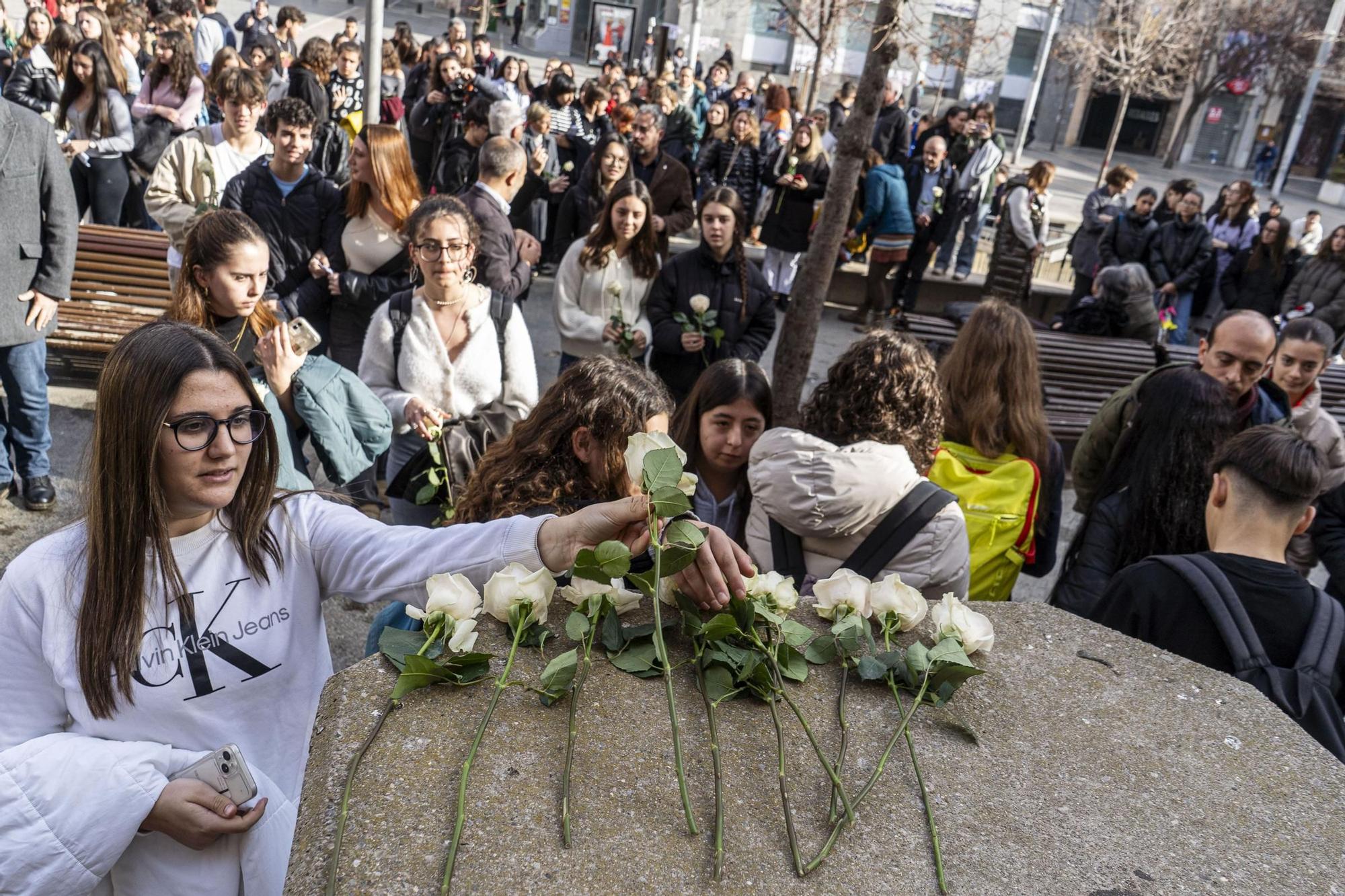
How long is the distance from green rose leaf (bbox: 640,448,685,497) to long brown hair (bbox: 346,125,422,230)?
152 inches

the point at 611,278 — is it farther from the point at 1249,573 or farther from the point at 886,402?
the point at 1249,573

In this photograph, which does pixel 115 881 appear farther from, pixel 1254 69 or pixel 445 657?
pixel 1254 69

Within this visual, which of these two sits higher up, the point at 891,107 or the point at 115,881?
the point at 891,107

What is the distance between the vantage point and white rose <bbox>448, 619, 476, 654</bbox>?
1622mm

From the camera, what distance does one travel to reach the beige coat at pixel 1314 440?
4.08 m

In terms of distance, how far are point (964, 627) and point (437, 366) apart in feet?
8.82

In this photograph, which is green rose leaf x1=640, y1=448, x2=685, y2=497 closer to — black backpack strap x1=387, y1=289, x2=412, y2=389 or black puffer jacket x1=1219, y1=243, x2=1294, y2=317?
black backpack strap x1=387, y1=289, x2=412, y2=389

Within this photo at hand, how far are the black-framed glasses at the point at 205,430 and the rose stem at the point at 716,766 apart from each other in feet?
3.00

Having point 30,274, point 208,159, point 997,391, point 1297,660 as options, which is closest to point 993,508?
→ point 997,391

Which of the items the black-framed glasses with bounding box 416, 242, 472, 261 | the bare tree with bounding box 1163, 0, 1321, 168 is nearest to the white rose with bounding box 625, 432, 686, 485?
the black-framed glasses with bounding box 416, 242, 472, 261

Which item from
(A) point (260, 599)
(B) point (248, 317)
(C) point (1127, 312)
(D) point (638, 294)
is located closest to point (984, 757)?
(A) point (260, 599)

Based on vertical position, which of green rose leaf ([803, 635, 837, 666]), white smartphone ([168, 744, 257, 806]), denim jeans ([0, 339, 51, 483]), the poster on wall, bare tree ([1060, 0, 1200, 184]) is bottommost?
denim jeans ([0, 339, 51, 483])

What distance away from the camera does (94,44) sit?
23.9ft

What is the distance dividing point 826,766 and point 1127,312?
6.83 meters
